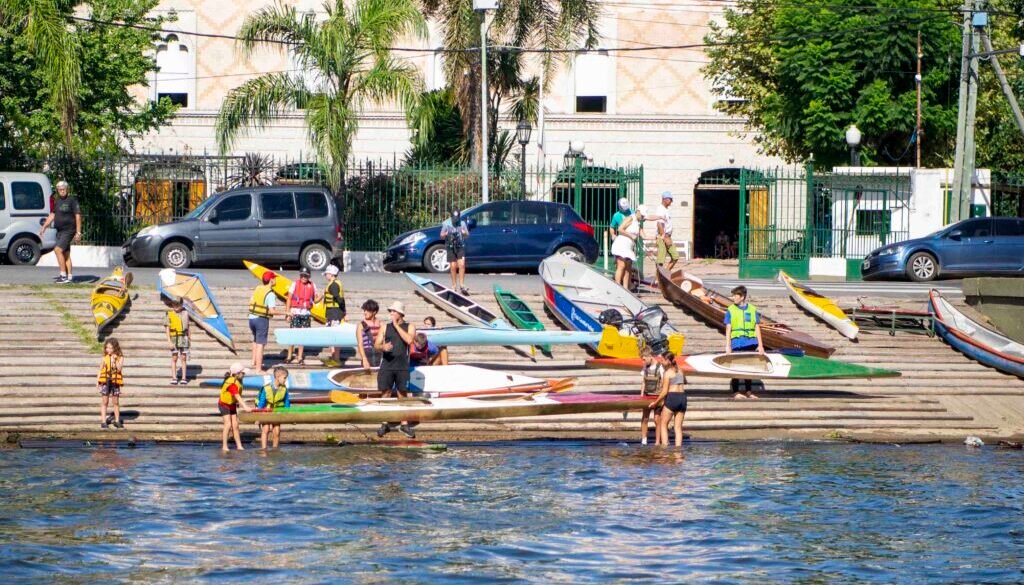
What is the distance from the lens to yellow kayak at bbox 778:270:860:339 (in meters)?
26.8

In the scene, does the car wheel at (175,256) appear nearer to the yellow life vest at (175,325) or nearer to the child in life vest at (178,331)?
the child in life vest at (178,331)

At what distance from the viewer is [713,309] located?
2673cm

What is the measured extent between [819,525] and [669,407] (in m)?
3.55

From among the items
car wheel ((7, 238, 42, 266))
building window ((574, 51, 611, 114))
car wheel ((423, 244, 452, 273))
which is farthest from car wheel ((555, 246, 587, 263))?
building window ((574, 51, 611, 114))

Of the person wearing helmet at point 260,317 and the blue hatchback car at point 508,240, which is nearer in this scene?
the person wearing helmet at point 260,317

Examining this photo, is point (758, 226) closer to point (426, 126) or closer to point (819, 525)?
point (426, 126)

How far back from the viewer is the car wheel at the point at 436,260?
3134 centimetres

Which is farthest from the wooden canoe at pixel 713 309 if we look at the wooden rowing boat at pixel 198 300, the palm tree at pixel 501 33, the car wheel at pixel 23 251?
the car wheel at pixel 23 251

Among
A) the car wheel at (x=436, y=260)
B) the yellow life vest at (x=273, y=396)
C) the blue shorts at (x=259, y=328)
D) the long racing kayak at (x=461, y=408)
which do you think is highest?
the car wheel at (x=436, y=260)

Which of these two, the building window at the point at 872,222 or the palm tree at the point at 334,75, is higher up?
the palm tree at the point at 334,75

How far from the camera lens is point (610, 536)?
17.3 m

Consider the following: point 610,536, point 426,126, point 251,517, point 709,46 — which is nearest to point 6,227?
point 426,126

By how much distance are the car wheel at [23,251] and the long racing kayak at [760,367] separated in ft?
44.8

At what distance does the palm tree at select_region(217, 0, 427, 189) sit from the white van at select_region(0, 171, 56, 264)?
4.60 m
